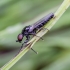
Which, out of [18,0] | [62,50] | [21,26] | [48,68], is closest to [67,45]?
[62,50]

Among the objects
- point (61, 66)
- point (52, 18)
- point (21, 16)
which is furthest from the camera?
point (21, 16)

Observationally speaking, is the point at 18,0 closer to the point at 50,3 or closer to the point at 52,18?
the point at 50,3

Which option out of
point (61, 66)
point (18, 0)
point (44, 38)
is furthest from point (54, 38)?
point (18, 0)

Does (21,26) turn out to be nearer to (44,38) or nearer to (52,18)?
(44,38)

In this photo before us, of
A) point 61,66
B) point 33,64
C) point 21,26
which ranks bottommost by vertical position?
point 61,66

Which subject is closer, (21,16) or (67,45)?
(67,45)

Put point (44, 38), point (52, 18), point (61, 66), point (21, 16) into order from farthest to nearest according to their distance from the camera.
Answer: point (21, 16) → point (44, 38) → point (61, 66) → point (52, 18)

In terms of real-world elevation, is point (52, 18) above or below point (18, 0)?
below
